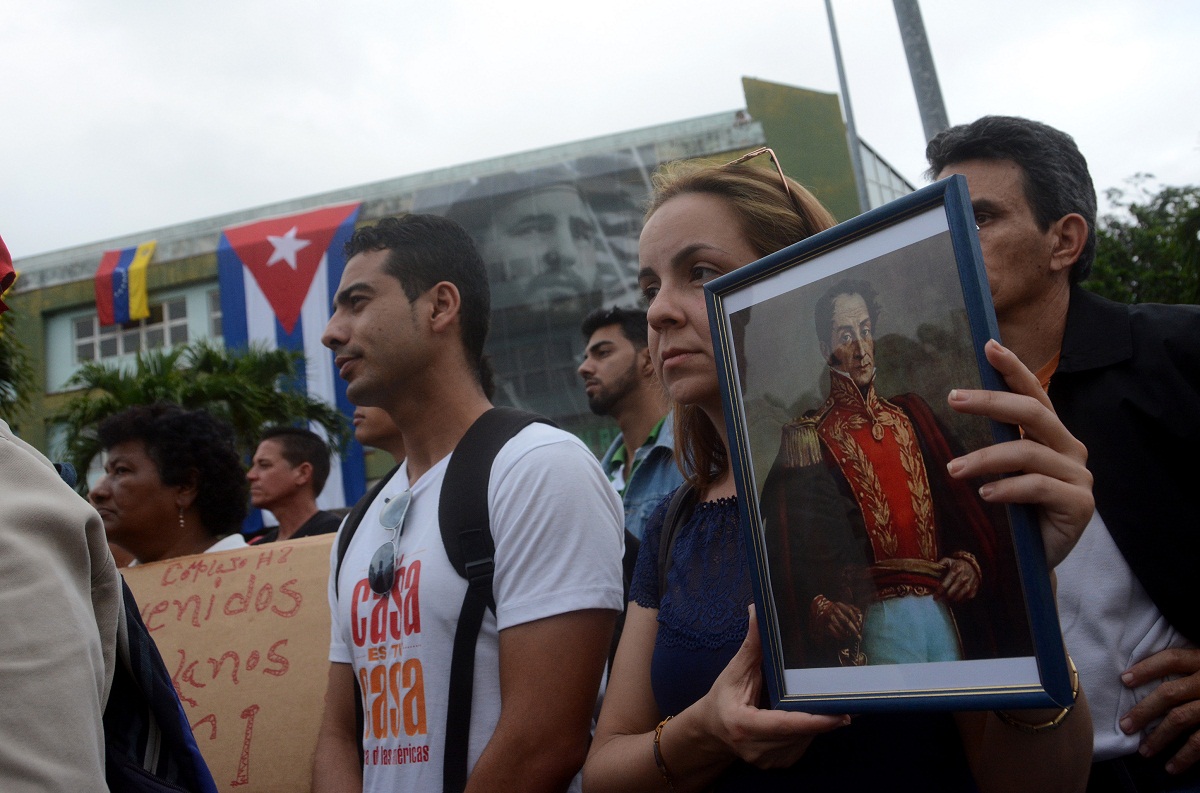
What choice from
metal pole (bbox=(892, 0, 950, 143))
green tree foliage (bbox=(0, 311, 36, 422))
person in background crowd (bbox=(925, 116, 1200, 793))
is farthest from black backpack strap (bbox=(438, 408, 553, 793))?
green tree foliage (bbox=(0, 311, 36, 422))

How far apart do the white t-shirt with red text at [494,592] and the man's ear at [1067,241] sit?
1075 mm

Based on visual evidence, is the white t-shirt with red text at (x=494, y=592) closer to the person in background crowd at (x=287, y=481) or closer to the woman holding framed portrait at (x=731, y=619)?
the woman holding framed portrait at (x=731, y=619)

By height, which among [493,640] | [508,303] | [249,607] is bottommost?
[493,640]

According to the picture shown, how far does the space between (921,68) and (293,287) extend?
19296 millimetres

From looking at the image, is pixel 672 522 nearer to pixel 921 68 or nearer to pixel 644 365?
pixel 644 365

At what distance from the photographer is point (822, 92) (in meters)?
22.9

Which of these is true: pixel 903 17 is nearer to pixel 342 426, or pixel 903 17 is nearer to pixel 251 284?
pixel 342 426

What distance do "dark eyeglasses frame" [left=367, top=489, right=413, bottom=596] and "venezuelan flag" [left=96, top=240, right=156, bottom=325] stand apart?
2446cm

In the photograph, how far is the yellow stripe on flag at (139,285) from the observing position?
24109mm

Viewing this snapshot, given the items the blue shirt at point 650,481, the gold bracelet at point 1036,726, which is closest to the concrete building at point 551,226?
the blue shirt at point 650,481

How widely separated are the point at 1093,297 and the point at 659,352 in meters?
0.91

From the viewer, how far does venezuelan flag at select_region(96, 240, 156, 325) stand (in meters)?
24.1

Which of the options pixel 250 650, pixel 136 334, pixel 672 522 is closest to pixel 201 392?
pixel 250 650

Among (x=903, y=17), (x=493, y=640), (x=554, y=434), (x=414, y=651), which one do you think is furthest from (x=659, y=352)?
(x=903, y=17)
